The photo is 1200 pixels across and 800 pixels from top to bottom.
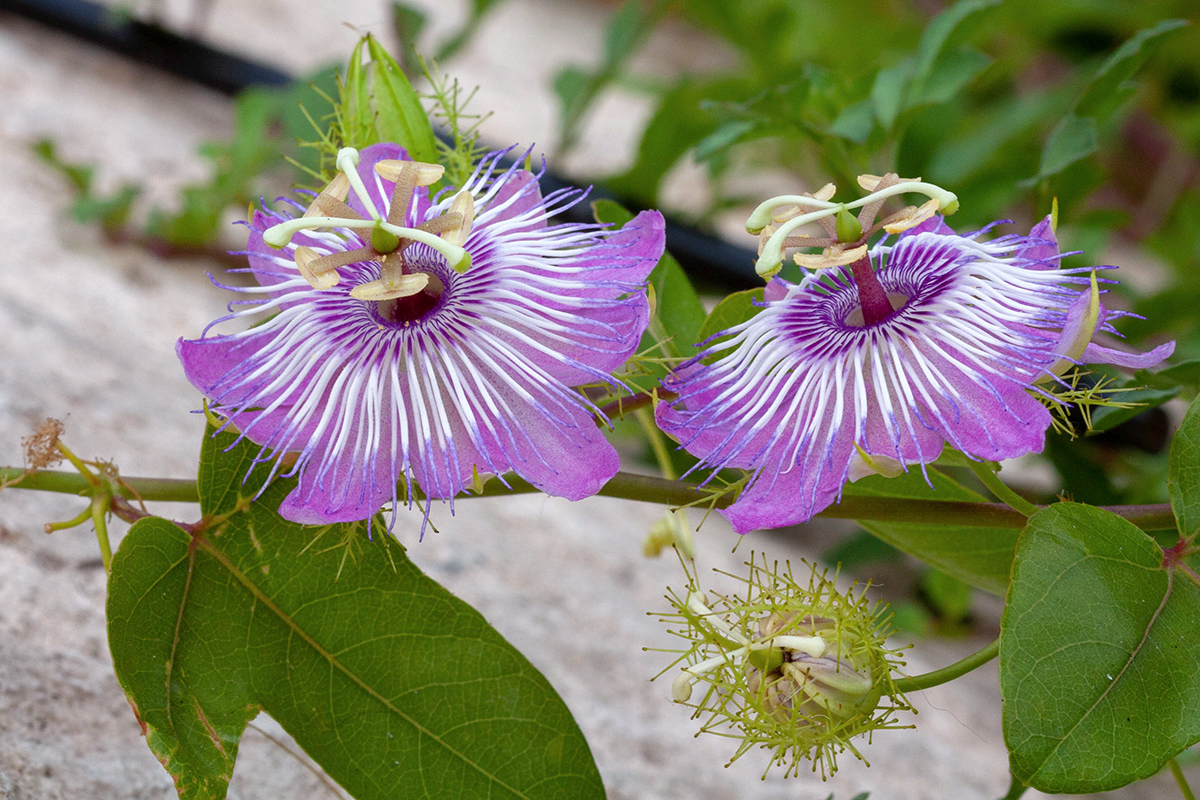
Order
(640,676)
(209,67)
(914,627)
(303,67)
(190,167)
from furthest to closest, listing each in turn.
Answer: (303,67) < (209,67) < (190,167) < (914,627) < (640,676)

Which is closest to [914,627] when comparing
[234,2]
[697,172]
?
[697,172]

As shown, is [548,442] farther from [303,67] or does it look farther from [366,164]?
[303,67]

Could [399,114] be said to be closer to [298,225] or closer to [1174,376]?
[298,225]

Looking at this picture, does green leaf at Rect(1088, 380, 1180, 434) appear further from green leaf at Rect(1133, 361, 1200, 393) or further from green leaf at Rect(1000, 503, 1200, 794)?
green leaf at Rect(1000, 503, 1200, 794)

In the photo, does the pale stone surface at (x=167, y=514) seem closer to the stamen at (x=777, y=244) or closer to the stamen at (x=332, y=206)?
the stamen at (x=332, y=206)

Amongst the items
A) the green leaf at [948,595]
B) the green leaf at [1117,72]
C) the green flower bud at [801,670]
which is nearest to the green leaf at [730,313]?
the green flower bud at [801,670]

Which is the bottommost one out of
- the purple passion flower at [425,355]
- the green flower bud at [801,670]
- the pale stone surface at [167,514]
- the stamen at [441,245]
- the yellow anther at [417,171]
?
the pale stone surface at [167,514]
